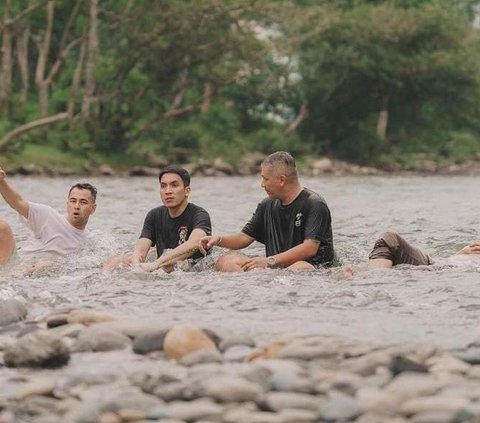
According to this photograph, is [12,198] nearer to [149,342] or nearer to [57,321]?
[57,321]

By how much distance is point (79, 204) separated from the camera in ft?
34.3

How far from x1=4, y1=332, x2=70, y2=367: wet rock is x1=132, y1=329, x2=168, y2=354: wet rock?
427mm

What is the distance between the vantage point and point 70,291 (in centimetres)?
876

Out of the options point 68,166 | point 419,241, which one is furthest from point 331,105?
point 419,241

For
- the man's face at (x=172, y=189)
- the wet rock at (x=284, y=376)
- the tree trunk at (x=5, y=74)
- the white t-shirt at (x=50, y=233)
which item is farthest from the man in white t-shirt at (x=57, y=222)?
the tree trunk at (x=5, y=74)

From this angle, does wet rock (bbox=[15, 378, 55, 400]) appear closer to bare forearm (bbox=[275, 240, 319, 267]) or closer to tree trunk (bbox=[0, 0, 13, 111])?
bare forearm (bbox=[275, 240, 319, 267])

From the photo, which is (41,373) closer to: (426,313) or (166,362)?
(166,362)

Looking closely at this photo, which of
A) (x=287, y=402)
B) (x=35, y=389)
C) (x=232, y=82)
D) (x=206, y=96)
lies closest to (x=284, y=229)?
(x=35, y=389)

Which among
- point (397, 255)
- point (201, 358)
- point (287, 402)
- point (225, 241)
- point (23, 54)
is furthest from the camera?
point (23, 54)

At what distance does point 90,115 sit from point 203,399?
34.2 m

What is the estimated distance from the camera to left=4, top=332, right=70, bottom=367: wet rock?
19.1 feet

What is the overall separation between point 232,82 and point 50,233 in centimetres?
3047

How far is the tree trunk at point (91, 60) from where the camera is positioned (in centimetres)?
3672

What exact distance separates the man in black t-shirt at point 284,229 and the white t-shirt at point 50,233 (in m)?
1.52
